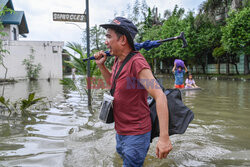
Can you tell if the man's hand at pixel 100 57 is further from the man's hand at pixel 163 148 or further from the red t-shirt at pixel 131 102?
the man's hand at pixel 163 148

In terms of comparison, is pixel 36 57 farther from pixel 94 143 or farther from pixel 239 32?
pixel 94 143

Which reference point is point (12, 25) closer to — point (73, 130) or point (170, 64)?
point (170, 64)

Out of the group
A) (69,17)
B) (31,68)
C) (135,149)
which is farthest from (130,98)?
(31,68)

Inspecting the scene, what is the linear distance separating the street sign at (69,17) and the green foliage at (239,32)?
16.0m

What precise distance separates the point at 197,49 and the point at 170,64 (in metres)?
10.8

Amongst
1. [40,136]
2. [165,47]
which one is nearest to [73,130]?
[40,136]

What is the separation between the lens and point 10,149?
10.9 ft

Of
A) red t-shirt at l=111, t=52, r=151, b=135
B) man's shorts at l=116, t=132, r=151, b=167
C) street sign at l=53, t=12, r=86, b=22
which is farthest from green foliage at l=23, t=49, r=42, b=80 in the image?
man's shorts at l=116, t=132, r=151, b=167

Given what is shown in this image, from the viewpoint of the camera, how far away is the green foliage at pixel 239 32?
1755 centimetres

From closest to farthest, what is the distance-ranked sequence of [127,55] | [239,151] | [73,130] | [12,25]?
[127,55] → [239,151] → [73,130] → [12,25]

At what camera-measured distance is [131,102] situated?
1.89 m

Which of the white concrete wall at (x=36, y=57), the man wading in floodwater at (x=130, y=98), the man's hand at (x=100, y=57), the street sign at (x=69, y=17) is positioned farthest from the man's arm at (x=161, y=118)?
the white concrete wall at (x=36, y=57)

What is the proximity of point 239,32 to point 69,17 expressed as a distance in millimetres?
16753

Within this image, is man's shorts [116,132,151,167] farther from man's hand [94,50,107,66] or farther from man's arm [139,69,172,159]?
man's hand [94,50,107,66]
